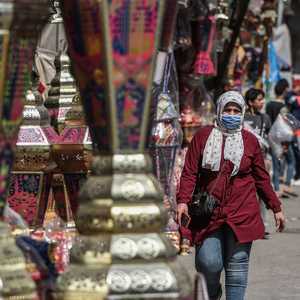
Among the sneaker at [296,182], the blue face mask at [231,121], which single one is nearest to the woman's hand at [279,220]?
the blue face mask at [231,121]

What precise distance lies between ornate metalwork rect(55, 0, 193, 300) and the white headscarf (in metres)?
2.29

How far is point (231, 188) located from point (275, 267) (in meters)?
3.22

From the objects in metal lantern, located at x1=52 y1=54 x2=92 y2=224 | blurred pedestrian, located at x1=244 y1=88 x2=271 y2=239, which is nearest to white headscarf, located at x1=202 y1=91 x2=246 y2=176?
metal lantern, located at x1=52 y1=54 x2=92 y2=224

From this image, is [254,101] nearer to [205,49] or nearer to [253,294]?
[205,49]

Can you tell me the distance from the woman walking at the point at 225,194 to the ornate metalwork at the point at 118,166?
7.53 ft

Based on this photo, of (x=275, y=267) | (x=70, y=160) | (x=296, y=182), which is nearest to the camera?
(x=70, y=160)

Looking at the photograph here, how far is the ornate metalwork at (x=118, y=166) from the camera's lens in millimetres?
3537

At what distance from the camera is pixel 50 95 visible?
7.23 metres

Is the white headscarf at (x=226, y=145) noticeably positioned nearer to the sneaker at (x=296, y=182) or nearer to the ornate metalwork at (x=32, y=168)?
the ornate metalwork at (x=32, y=168)

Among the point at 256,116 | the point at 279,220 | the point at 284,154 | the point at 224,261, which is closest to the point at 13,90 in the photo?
the point at 224,261

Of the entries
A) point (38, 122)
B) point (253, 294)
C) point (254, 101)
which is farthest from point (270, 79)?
point (38, 122)

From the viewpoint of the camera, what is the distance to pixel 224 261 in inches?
238

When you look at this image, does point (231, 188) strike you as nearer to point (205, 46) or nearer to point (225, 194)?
point (225, 194)

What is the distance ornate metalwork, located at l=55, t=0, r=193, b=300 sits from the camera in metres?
3.54
